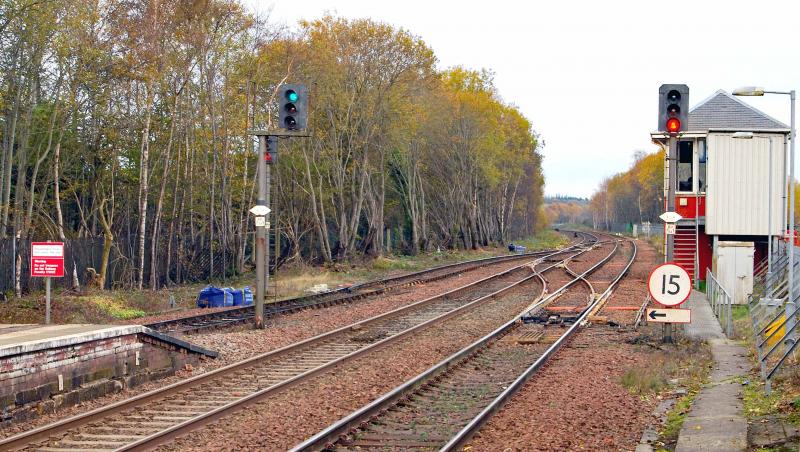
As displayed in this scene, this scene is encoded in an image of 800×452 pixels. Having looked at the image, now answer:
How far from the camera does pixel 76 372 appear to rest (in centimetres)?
1123

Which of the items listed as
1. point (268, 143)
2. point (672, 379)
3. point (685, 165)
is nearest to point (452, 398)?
point (672, 379)

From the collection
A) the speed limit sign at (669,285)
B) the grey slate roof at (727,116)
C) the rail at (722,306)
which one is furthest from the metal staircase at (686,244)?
the speed limit sign at (669,285)

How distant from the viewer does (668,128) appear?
1345cm

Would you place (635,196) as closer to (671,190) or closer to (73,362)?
(671,190)

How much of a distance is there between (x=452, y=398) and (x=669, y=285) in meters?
5.48

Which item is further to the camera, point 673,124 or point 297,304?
point 297,304

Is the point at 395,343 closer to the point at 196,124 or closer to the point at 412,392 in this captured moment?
the point at 412,392

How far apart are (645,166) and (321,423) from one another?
103 m

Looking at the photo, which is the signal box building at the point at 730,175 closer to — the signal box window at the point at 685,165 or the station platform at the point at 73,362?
the signal box window at the point at 685,165

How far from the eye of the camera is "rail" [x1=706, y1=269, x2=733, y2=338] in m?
17.5

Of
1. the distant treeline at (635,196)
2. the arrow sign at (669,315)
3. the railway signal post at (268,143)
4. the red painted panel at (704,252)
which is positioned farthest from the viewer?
the distant treeline at (635,196)

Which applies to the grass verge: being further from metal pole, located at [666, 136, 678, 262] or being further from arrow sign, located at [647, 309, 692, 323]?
metal pole, located at [666, 136, 678, 262]

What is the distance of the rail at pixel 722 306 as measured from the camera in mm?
17453

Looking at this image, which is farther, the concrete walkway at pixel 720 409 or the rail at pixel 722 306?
the rail at pixel 722 306
